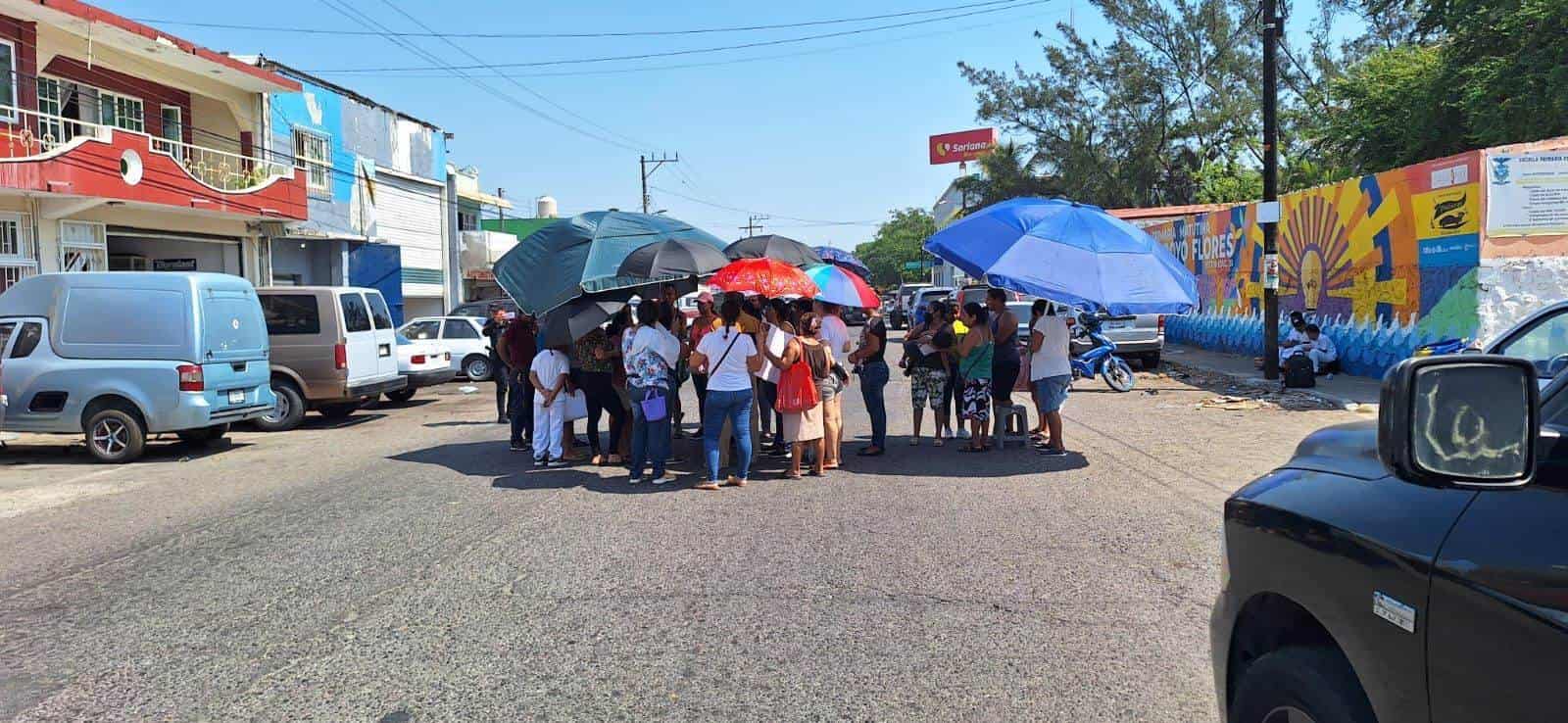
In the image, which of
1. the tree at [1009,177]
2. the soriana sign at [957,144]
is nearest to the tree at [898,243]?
the soriana sign at [957,144]

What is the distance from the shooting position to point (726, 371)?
9.13 metres

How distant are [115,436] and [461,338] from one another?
1020 cm

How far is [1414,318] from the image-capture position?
15.9 meters

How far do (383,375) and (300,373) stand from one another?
49.1 inches

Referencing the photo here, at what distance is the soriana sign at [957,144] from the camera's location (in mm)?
105312

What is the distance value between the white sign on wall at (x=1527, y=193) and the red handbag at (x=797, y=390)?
10.6 metres

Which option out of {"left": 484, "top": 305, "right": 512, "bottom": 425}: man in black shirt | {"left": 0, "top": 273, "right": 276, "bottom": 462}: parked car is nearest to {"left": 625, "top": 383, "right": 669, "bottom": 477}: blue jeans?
{"left": 484, "top": 305, "right": 512, "bottom": 425}: man in black shirt

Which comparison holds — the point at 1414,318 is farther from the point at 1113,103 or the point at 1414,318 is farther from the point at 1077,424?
the point at 1113,103

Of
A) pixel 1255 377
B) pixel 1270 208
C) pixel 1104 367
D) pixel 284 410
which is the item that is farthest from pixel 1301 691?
pixel 1255 377

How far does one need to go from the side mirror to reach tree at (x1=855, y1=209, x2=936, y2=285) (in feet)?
334

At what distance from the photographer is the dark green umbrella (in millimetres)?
10250

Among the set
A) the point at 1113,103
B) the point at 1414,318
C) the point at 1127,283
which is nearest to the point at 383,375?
the point at 1127,283

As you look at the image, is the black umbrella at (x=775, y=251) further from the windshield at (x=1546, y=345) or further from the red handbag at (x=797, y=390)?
the windshield at (x=1546, y=345)

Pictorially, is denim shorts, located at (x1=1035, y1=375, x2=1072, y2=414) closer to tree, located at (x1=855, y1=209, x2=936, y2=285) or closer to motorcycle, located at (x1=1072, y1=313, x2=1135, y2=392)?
motorcycle, located at (x1=1072, y1=313, x2=1135, y2=392)
